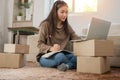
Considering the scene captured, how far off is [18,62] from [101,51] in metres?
0.84

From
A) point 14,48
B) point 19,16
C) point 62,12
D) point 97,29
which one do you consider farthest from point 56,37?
point 19,16

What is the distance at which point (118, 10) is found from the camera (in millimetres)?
3533

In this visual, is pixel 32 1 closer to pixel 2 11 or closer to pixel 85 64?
pixel 2 11

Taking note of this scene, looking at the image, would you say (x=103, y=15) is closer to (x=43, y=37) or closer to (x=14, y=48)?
(x=43, y=37)

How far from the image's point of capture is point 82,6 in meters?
3.88

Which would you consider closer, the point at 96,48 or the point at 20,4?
the point at 96,48

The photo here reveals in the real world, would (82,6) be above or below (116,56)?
above

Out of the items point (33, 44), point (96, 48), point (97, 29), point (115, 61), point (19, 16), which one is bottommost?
point (115, 61)

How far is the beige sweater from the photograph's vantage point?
2221 mm

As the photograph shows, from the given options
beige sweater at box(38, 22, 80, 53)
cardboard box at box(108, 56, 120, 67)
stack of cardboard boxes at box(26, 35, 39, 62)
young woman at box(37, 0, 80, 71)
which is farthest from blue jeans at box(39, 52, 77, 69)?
stack of cardboard boxes at box(26, 35, 39, 62)

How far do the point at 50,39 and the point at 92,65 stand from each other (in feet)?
2.09

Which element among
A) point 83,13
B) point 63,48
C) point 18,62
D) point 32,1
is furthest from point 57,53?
point 32,1

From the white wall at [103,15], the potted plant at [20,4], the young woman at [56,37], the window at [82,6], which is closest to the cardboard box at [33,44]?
the young woman at [56,37]

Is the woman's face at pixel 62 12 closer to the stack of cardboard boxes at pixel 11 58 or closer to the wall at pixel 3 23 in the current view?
the stack of cardboard boxes at pixel 11 58
